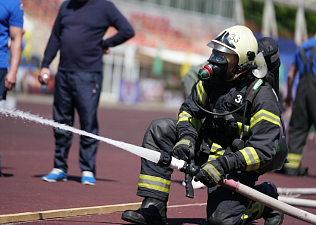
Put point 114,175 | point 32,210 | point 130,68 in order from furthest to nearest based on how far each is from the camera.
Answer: point 130,68 < point 114,175 < point 32,210

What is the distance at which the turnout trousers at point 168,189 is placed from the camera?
3982mm

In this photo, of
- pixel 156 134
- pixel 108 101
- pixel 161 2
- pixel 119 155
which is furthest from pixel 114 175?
pixel 161 2

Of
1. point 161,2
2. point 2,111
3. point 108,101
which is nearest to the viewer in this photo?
point 2,111

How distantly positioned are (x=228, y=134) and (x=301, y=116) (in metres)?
4.69

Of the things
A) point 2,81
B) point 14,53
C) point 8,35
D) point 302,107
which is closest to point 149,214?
point 2,81

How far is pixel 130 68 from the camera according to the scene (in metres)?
41.1

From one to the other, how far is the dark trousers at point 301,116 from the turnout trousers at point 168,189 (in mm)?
4529

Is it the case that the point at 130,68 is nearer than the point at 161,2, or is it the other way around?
the point at 130,68

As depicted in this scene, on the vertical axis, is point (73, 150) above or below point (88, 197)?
below

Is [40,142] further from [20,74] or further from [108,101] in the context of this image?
[108,101]

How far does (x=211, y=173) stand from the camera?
3691 millimetres

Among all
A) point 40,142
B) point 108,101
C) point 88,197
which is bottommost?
point 108,101

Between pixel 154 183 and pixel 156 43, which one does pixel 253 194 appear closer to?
pixel 154 183

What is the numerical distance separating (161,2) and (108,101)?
1049 cm
